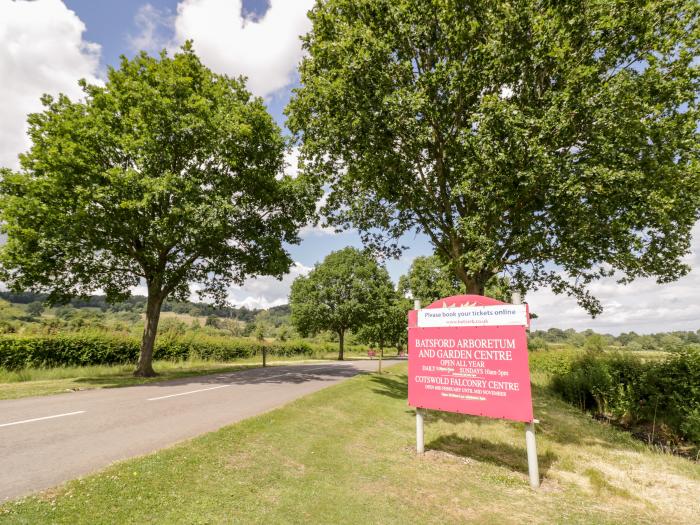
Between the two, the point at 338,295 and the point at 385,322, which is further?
the point at 338,295

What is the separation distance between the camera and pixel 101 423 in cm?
841

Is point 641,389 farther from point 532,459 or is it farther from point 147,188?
point 147,188

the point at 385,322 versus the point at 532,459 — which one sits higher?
the point at 385,322

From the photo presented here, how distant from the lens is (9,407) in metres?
9.97

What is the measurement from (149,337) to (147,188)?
8.57 metres

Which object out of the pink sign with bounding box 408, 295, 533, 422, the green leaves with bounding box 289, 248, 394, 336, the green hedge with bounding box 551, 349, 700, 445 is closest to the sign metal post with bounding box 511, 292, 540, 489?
the pink sign with bounding box 408, 295, 533, 422

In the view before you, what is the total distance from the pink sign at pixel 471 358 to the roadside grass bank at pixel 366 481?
132cm

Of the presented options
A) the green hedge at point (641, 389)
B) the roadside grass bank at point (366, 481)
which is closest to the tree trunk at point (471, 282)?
the roadside grass bank at point (366, 481)

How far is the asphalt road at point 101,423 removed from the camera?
5648 mm

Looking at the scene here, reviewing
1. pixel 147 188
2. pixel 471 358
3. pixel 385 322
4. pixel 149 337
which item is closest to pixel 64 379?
pixel 149 337

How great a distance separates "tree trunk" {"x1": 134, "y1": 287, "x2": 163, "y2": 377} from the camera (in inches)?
728

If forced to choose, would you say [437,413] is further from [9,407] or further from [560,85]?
[9,407]

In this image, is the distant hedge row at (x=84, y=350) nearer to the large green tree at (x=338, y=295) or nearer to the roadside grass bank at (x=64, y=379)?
the roadside grass bank at (x=64, y=379)

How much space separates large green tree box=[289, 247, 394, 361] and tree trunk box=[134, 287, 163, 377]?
23.4 m
